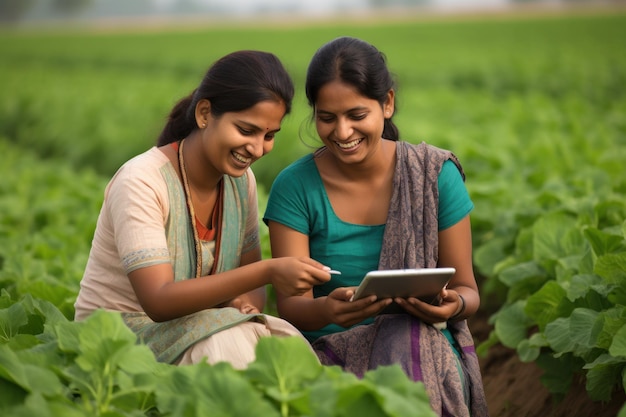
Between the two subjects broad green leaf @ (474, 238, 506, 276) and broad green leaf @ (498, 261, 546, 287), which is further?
broad green leaf @ (474, 238, 506, 276)

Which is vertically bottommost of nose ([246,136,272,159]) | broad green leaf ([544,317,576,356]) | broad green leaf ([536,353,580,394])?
broad green leaf ([536,353,580,394])

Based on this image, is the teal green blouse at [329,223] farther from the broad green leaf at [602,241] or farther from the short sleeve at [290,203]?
the broad green leaf at [602,241]

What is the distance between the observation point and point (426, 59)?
1008 inches

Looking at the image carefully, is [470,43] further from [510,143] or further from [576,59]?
[510,143]

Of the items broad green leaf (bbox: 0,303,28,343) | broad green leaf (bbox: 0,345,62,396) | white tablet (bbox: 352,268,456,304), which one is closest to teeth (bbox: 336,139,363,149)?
white tablet (bbox: 352,268,456,304)

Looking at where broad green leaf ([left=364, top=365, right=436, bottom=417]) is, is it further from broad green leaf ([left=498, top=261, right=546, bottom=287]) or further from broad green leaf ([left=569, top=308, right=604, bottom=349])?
broad green leaf ([left=498, top=261, right=546, bottom=287])

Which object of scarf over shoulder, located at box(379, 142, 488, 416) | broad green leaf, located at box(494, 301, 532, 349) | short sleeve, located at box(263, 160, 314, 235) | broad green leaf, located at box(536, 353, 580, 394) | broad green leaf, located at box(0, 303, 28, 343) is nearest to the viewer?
broad green leaf, located at box(0, 303, 28, 343)

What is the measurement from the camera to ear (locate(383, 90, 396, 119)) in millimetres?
3244

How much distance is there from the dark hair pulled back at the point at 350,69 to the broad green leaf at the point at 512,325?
127 centimetres

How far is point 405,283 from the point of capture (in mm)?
2723

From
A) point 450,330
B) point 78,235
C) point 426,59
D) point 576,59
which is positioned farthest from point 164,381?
point 426,59

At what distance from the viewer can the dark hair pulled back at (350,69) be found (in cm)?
308

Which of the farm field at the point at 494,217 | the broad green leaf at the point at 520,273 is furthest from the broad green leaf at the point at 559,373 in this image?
the broad green leaf at the point at 520,273

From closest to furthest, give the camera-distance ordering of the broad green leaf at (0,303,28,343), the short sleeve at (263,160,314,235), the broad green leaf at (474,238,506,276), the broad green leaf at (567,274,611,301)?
the broad green leaf at (0,303,28,343) → the short sleeve at (263,160,314,235) → the broad green leaf at (567,274,611,301) → the broad green leaf at (474,238,506,276)
